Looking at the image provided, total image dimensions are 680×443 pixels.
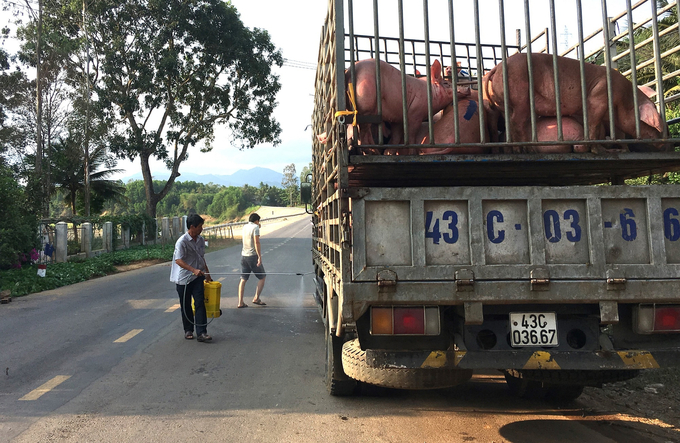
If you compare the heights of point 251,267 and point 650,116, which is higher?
→ point 650,116

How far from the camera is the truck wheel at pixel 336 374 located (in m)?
4.00

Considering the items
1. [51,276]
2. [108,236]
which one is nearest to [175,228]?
[108,236]

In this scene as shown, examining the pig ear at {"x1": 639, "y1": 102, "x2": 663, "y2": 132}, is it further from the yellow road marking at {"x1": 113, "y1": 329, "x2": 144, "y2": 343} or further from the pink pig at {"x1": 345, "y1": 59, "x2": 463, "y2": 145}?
the yellow road marking at {"x1": 113, "y1": 329, "x2": 144, "y2": 343}

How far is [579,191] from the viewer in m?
Answer: 2.99

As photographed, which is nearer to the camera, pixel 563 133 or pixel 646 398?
pixel 563 133

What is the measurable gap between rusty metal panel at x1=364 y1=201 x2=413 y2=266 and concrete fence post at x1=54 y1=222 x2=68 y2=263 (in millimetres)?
16667

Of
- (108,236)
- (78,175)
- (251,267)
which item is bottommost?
(251,267)

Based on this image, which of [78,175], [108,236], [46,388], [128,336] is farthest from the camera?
[78,175]

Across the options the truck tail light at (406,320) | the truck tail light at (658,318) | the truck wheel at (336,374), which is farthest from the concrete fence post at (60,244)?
the truck tail light at (658,318)

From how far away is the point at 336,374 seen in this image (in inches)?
162

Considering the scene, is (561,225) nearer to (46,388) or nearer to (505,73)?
(505,73)

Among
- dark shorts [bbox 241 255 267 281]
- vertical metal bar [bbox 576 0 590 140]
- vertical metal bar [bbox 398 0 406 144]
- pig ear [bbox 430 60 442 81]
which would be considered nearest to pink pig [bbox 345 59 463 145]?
pig ear [bbox 430 60 442 81]

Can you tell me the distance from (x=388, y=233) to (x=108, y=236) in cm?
2163

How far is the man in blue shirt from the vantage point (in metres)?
6.34
